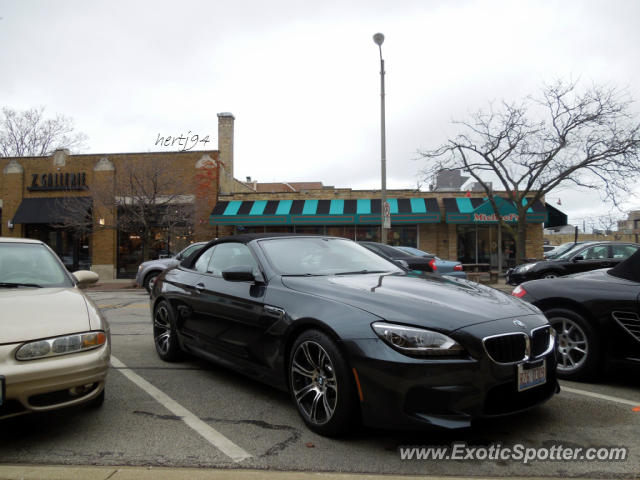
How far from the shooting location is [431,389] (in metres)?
2.58

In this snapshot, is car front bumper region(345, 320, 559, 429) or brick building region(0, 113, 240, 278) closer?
car front bumper region(345, 320, 559, 429)

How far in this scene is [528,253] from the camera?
845 inches

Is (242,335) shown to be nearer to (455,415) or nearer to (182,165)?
(455,415)

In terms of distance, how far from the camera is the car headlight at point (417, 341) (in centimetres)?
263

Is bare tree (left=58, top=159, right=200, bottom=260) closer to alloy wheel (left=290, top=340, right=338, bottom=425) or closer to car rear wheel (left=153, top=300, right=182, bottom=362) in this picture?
car rear wheel (left=153, top=300, right=182, bottom=362)

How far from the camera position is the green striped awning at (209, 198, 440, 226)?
20734 millimetres

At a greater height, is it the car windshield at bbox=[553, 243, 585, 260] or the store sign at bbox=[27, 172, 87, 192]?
the store sign at bbox=[27, 172, 87, 192]

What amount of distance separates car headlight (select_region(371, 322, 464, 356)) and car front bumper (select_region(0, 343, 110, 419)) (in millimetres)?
1933

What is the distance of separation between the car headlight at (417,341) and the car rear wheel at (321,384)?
345mm

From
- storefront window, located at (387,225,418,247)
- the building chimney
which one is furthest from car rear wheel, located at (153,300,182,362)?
the building chimney

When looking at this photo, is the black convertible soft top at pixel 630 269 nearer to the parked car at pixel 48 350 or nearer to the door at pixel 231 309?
the door at pixel 231 309

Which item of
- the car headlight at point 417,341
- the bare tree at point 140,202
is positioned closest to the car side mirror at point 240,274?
the car headlight at point 417,341

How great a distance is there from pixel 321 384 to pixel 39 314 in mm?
1976

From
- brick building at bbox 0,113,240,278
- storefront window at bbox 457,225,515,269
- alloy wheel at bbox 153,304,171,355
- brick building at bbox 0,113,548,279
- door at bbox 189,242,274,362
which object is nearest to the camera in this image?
door at bbox 189,242,274,362
